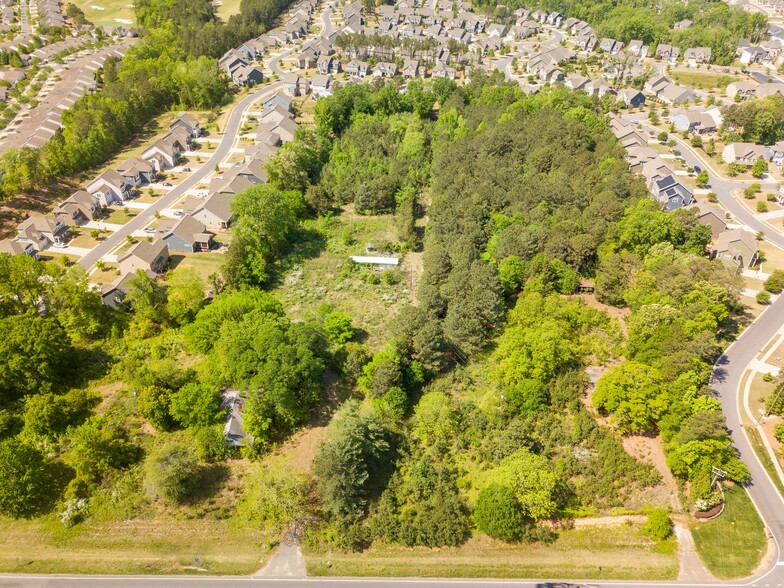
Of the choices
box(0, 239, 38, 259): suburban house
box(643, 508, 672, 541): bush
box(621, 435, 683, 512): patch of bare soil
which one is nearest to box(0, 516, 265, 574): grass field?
box(643, 508, 672, 541): bush

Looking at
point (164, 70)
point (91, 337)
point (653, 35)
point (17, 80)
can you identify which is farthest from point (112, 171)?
point (653, 35)

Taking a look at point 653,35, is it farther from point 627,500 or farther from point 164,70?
point 627,500

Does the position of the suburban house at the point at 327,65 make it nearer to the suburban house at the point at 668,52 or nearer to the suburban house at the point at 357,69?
the suburban house at the point at 357,69

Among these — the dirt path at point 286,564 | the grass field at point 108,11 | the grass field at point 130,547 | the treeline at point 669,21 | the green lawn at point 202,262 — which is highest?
the treeline at point 669,21

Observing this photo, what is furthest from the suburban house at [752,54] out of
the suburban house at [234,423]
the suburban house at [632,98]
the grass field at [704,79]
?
the suburban house at [234,423]

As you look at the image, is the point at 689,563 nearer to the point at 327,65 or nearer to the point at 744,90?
the point at 744,90
